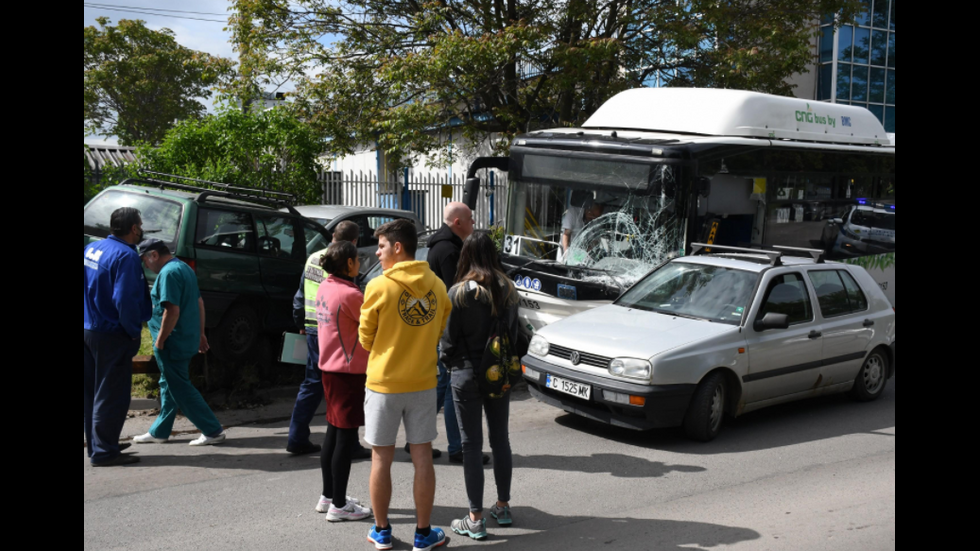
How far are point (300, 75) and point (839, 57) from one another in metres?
17.3

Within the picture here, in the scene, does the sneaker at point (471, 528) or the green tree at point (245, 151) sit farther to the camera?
the green tree at point (245, 151)

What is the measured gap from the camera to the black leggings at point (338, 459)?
495 centimetres

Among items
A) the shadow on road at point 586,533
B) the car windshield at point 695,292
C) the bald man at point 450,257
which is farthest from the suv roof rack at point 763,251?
the shadow on road at point 586,533

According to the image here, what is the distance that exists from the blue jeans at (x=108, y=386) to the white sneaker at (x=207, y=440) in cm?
66

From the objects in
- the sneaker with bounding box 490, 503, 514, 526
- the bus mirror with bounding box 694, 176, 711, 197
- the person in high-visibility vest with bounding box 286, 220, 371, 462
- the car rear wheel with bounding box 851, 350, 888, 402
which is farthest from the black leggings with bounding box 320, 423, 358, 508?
the car rear wheel with bounding box 851, 350, 888, 402

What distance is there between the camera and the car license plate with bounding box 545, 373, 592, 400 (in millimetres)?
6855

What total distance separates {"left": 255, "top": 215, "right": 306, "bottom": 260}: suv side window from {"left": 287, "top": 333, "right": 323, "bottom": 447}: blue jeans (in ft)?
9.82

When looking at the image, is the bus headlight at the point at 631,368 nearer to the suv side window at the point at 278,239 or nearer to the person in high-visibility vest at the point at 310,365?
the person in high-visibility vest at the point at 310,365

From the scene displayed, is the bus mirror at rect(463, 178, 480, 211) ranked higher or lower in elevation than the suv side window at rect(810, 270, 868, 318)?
higher

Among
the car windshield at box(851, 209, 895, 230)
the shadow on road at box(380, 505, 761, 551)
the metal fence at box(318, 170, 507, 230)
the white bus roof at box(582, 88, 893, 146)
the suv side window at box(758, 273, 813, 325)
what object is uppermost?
the white bus roof at box(582, 88, 893, 146)

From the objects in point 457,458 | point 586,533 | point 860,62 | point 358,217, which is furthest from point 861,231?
point 860,62

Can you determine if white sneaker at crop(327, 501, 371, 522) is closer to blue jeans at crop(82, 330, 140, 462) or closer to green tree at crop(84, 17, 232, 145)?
blue jeans at crop(82, 330, 140, 462)

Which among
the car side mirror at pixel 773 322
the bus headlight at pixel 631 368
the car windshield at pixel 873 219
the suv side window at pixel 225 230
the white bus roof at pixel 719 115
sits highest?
the white bus roof at pixel 719 115
